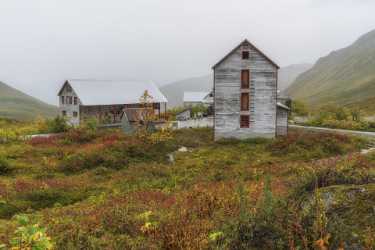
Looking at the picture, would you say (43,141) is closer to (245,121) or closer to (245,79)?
(245,121)

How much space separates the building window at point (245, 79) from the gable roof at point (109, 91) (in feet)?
87.8

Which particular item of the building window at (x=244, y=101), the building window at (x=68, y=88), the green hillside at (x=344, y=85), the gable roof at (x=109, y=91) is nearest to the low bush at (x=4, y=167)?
the building window at (x=244, y=101)

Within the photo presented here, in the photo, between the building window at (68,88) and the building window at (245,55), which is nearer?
the building window at (245,55)

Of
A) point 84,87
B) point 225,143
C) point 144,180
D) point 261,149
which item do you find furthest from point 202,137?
point 84,87

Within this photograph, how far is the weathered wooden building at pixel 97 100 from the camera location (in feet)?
180

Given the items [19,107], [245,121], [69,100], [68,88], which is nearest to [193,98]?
[68,88]

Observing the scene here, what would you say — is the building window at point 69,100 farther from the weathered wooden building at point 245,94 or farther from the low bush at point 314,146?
the low bush at point 314,146

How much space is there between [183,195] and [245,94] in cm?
2646

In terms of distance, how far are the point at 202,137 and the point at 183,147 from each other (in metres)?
6.97

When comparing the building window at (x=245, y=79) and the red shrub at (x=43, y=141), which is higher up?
the building window at (x=245, y=79)

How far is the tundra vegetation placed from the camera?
538 cm

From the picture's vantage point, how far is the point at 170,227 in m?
6.84

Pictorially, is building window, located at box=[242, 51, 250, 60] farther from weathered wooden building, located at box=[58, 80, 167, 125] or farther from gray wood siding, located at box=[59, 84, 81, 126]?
gray wood siding, located at box=[59, 84, 81, 126]

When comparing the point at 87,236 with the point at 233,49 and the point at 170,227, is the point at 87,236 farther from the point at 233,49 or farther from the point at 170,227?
the point at 233,49
